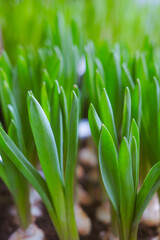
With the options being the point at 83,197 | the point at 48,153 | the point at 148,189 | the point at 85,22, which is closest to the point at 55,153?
the point at 48,153

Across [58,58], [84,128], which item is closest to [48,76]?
[58,58]

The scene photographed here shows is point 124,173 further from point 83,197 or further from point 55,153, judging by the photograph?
point 83,197

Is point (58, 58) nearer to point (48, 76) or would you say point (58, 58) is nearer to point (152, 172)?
point (48, 76)

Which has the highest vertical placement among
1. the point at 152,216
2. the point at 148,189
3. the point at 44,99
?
the point at 44,99

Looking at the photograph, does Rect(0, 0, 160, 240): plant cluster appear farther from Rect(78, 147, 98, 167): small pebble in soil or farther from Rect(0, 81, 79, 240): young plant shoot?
Rect(78, 147, 98, 167): small pebble in soil

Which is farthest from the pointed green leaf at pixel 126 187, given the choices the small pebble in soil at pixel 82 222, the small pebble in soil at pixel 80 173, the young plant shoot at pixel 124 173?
the small pebble in soil at pixel 80 173

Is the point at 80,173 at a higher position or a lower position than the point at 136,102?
lower
